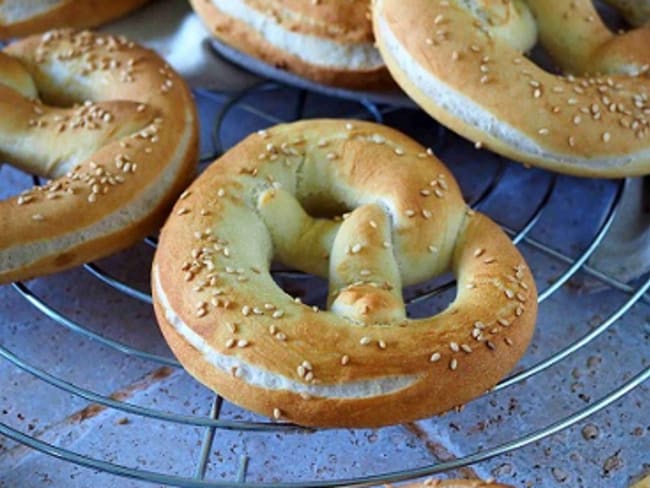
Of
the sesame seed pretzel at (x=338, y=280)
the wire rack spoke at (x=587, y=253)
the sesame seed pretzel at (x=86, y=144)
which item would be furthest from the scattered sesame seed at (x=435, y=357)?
the sesame seed pretzel at (x=86, y=144)

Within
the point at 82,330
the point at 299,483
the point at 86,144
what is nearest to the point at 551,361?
the point at 299,483

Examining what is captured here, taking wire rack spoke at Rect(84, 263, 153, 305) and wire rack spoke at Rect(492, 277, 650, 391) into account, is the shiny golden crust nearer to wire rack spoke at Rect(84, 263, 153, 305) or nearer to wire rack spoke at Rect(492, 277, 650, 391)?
wire rack spoke at Rect(84, 263, 153, 305)

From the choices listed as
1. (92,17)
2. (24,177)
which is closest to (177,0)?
(92,17)

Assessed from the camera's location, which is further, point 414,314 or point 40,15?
point 40,15

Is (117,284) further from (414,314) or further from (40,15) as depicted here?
(40,15)

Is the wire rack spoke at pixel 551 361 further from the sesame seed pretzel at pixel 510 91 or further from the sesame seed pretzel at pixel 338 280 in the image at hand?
the sesame seed pretzel at pixel 510 91

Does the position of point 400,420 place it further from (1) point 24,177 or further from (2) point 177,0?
(2) point 177,0
